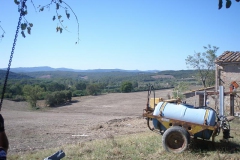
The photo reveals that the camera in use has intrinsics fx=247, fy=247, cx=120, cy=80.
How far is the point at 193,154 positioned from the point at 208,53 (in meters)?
23.1

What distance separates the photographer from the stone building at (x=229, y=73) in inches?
569

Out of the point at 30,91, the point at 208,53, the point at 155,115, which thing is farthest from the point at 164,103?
the point at 30,91

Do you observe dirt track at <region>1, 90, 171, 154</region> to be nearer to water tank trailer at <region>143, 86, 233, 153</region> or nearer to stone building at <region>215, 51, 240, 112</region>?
stone building at <region>215, 51, 240, 112</region>

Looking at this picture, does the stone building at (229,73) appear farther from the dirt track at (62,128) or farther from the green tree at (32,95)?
the green tree at (32,95)

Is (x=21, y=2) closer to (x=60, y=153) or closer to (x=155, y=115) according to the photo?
(x=60, y=153)

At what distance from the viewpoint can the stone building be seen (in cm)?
1445

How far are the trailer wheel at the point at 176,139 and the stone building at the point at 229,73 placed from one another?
326 inches

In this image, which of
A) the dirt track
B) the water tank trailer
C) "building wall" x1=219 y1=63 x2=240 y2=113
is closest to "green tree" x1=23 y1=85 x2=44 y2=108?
the dirt track

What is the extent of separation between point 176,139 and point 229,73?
9.17 meters

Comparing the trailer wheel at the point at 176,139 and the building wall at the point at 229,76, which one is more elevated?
the building wall at the point at 229,76

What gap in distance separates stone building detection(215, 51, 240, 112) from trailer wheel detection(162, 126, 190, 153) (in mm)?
8291

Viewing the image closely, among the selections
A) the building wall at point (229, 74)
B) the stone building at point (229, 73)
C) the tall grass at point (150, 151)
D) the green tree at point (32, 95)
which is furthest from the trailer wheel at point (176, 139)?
the green tree at point (32, 95)

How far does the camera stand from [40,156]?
7.77 m

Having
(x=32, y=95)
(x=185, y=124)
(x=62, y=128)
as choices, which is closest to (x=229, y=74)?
(x=185, y=124)
